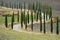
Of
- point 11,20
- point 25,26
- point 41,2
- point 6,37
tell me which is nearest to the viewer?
point 6,37

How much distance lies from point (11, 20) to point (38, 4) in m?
12.7

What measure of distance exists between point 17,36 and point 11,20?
13.2m

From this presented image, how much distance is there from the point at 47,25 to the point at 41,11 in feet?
31.6

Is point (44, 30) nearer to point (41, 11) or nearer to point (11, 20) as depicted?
point (11, 20)

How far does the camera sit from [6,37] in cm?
2638

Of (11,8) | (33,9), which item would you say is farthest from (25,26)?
(11,8)

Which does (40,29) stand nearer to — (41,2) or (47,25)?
(47,25)

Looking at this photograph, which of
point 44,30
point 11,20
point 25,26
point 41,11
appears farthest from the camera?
point 41,11

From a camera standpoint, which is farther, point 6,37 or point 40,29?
point 40,29

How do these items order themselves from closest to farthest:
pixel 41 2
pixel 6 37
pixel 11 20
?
pixel 6 37, pixel 11 20, pixel 41 2

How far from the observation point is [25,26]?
122ft

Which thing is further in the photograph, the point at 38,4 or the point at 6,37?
the point at 38,4

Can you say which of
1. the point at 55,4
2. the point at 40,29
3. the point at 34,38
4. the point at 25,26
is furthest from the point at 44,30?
the point at 55,4

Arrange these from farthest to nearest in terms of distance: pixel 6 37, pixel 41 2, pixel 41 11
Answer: pixel 41 2 → pixel 41 11 → pixel 6 37
